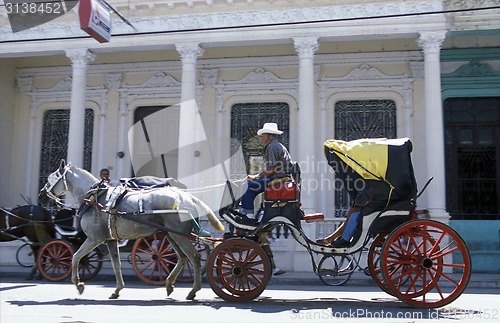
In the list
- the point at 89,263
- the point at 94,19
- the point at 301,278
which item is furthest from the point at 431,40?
the point at 89,263

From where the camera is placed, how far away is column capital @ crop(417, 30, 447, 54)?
37.1 ft

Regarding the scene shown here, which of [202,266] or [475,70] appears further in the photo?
[475,70]

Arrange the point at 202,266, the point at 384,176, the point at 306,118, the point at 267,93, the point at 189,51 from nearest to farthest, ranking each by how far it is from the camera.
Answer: the point at 384,176, the point at 202,266, the point at 306,118, the point at 189,51, the point at 267,93

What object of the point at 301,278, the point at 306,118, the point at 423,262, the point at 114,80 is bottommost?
the point at 301,278

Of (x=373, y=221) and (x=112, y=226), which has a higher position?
(x=373, y=221)

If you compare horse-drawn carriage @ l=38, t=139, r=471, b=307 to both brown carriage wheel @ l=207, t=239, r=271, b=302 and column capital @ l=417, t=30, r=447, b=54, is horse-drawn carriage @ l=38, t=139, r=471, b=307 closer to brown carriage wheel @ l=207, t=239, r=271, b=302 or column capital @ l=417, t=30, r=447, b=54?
brown carriage wheel @ l=207, t=239, r=271, b=302

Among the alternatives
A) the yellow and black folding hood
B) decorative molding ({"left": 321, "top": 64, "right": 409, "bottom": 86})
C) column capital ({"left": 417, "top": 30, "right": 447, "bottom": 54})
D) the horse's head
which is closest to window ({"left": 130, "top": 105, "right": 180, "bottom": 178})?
decorative molding ({"left": 321, "top": 64, "right": 409, "bottom": 86})

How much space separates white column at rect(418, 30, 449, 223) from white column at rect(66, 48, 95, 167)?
8948 mm

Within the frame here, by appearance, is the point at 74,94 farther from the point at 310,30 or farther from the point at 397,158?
the point at 397,158

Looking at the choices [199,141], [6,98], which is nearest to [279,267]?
[199,141]

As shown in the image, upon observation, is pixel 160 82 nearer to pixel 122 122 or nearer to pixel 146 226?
pixel 122 122

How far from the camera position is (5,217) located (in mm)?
10844

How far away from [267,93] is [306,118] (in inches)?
116

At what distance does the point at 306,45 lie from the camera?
11859 mm
